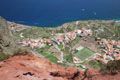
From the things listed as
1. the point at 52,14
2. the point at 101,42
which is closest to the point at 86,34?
the point at 101,42

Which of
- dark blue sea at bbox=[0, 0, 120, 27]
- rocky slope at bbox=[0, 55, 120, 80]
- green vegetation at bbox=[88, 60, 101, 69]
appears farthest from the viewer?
dark blue sea at bbox=[0, 0, 120, 27]

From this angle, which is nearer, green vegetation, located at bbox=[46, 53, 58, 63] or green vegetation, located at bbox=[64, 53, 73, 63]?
green vegetation, located at bbox=[46, 53, 58, 63]

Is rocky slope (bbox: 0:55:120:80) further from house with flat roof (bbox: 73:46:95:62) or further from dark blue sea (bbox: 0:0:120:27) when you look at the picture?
dark blue sea (bbox: 0:0:120:27)

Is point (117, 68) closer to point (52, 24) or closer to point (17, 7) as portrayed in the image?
point (52, 24)

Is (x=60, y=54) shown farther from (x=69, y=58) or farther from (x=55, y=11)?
(x=55, y=11)

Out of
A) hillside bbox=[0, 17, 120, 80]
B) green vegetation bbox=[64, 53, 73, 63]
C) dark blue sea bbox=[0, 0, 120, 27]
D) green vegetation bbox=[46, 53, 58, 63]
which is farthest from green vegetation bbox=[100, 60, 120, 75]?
dark blue sea bbox=[0, 0, 120, 27]

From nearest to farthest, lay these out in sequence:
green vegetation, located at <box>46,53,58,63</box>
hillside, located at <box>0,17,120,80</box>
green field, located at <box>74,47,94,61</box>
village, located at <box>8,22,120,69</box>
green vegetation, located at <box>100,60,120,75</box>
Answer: hillside, located at <box>0,17,120,80</box>
green vegetation, located at <box>100,60,120,75</box>
green vegetation, located at <box>46,53,58,63</box>
village, located at <box>8,22,120,69</box>
green field, located at <box>74,47,94,61</box>

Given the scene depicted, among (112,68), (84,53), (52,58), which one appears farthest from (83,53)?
(112,68)
